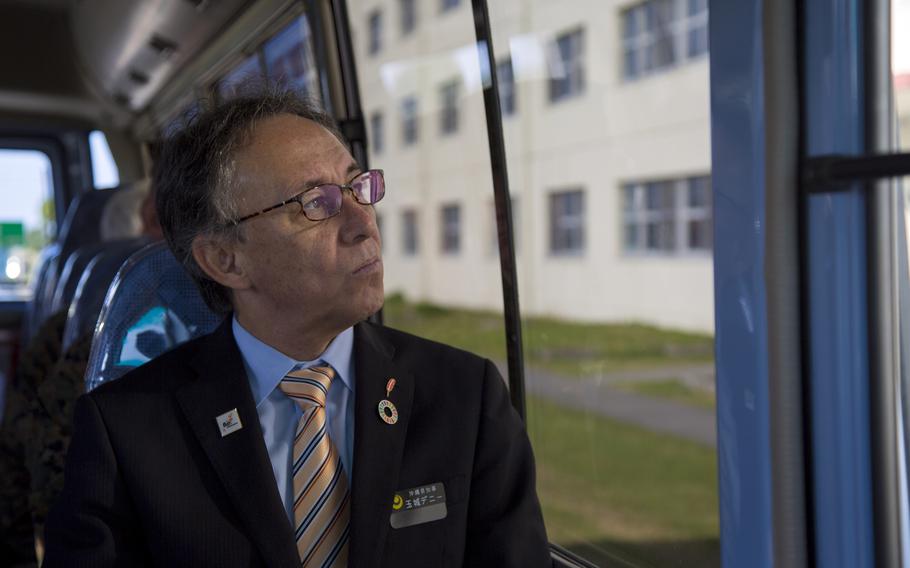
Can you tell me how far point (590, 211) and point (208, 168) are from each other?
19479 mm

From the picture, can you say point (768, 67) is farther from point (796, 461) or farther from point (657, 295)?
point (657, 295)

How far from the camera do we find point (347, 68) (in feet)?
7.98

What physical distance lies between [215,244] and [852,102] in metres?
1.04

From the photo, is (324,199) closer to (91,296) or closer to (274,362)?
(274,362)

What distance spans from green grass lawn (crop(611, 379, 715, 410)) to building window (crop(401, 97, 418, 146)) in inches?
341

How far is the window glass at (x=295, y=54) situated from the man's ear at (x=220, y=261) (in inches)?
36.9

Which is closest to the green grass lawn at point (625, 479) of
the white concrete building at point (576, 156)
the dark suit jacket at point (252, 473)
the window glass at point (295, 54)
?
the white concrete building at point (576, 156)

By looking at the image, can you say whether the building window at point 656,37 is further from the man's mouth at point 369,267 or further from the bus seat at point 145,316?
the man's mouth at point 369,267

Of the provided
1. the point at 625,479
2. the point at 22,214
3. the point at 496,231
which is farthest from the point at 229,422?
the point at 625,479

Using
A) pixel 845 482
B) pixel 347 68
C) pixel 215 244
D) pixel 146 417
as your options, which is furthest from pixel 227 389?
pixel 347 68

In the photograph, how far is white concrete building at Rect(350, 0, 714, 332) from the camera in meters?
19.3

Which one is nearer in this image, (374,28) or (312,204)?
(312,204)

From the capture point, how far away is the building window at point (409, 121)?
22625 mm

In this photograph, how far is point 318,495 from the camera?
4.67 ft
